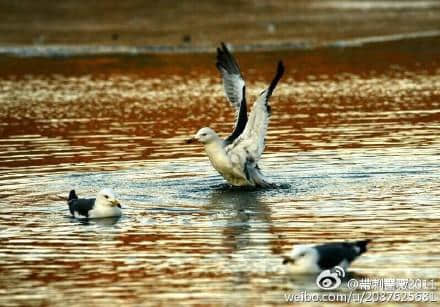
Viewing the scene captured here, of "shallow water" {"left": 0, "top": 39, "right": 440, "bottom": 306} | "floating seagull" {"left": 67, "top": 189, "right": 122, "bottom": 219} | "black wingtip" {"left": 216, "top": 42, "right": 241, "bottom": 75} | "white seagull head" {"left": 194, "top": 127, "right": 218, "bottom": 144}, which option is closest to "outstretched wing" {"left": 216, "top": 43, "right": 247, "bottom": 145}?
"black wingtip" {"left": 216, "top": 42, "right": 241, "bottom": 75}

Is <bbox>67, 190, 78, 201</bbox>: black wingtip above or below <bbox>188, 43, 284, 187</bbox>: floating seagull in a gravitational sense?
below

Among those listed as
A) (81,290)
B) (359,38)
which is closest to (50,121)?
(81,290)

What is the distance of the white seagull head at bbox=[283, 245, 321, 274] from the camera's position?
10.9 meters

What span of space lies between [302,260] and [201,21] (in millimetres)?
34454

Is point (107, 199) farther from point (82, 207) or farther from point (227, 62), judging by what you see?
point (227, 62)

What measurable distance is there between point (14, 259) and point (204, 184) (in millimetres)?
4612

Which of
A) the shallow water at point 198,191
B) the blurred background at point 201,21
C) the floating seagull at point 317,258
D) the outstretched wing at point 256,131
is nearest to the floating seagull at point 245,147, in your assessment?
the outstretched wing at point 256,131

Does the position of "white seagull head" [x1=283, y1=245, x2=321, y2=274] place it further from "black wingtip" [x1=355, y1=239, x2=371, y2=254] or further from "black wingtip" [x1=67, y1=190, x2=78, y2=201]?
"black wingtip" [x1=67, y1=190, x2=78, y2=201]

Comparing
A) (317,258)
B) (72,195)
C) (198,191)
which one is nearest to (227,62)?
(198,191)

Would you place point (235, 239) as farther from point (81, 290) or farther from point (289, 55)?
point (289, 55)

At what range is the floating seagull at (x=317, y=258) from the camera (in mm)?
10953

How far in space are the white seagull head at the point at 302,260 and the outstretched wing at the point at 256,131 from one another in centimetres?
516

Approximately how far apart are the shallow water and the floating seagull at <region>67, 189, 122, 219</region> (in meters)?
0.13

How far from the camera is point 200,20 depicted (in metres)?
45.2
